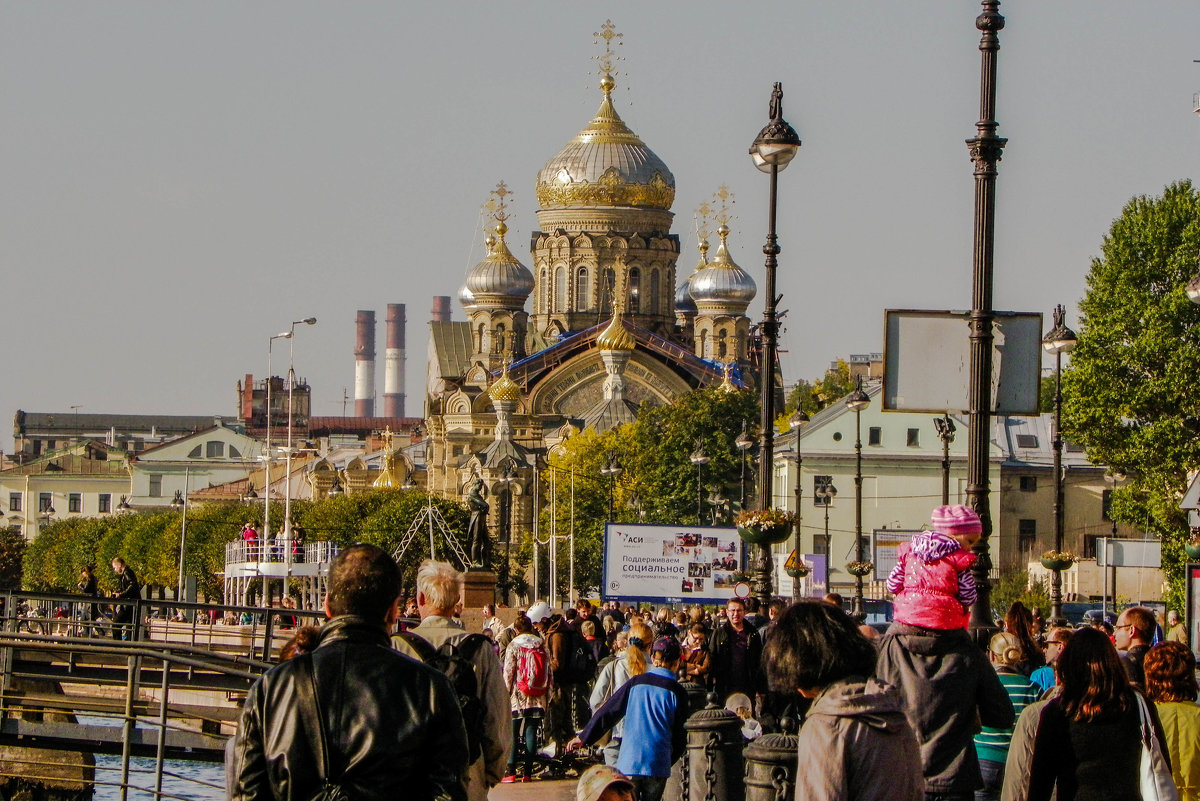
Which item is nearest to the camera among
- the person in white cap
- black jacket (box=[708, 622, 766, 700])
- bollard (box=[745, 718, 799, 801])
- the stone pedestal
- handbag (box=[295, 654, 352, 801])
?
handbag (box=[295, 654, 352, 801])

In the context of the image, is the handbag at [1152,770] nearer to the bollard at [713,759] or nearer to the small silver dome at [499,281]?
the bollard at [713,759]

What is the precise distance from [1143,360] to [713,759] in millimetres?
37936

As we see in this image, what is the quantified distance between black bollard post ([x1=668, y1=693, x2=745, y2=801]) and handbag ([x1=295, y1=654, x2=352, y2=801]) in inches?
277

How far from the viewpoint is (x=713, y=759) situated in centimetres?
1380

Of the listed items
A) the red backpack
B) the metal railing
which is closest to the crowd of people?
the metal railing

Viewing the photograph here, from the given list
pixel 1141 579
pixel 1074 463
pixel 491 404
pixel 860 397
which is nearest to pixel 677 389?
pixel 491 404

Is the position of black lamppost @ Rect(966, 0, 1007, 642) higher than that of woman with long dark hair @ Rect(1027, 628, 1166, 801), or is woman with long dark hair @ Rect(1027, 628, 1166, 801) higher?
black lamppost @ Rect(966, 0, 1007, 642)

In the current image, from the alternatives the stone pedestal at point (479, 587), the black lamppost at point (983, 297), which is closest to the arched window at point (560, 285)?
the stone pedestal at point (479, 587)

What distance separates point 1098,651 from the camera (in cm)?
842

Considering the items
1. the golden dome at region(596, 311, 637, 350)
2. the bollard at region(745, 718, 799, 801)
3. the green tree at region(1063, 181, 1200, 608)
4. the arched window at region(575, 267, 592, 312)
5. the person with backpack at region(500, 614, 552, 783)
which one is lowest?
the person with backpack at region(500, 614, 552, 783)

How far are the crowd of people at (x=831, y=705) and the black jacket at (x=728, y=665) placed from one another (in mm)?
2107

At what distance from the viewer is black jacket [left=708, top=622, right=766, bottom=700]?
16.0 meters

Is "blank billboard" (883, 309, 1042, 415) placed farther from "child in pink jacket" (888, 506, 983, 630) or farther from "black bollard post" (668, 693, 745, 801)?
"child in pink jacket" (888, 506, 983, 630)

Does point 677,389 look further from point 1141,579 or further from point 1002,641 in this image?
point 1002,641
